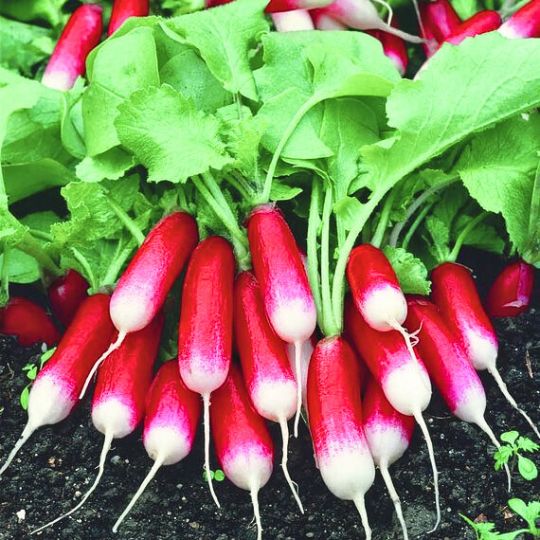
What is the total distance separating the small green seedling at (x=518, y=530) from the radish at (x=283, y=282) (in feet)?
1.19

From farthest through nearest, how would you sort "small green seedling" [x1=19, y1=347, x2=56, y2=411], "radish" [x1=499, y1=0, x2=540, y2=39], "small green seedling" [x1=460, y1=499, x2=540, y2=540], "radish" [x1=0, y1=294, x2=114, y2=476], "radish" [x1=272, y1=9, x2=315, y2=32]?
"radish" [x1=272, y1=9, x2=315, y2=32]
"radish" [x1=499, y1=0, x2=540, y2=39]
"small green seedling" [x1=19, y1=347, x2=56, y2=411]
"radish" [x1=0, y1=294, x2=114, y2=476]
"small green seedling" [x1=460, y1=499, x2=540, y2=540]

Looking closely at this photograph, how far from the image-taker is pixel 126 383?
5.41 feet

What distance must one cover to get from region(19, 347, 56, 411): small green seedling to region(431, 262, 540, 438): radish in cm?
84

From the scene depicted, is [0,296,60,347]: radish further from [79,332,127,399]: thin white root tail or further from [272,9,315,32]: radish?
[272,9,315,32]: radish

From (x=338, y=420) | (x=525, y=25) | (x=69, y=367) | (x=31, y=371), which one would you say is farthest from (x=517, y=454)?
(x=525, y=25)

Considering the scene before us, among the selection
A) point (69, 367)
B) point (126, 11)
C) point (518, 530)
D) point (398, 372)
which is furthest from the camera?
point (126, 11)

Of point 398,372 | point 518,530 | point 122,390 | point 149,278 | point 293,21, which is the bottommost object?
point 518,530

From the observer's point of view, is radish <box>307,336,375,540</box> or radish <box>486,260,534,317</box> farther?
radish <box>486,260,534,317</box>

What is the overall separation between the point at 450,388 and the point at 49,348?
0.89 m

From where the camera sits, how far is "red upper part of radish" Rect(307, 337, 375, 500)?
4.88 feet

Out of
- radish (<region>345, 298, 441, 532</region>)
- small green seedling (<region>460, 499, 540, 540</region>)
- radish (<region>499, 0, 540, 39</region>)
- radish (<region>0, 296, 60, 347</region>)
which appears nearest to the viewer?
small green seedling (<region>460, 499, 540, 540</region>)

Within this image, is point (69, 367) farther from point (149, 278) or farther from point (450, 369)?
point (450, 369)

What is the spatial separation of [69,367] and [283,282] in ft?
1.52

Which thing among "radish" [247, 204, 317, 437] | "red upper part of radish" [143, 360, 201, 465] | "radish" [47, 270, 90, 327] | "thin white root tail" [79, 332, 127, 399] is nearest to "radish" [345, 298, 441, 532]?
"radish" [247, 204, 317, 437]
